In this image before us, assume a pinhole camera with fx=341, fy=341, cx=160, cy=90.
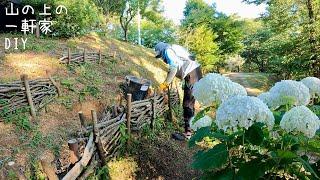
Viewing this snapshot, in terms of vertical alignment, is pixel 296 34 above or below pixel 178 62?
above


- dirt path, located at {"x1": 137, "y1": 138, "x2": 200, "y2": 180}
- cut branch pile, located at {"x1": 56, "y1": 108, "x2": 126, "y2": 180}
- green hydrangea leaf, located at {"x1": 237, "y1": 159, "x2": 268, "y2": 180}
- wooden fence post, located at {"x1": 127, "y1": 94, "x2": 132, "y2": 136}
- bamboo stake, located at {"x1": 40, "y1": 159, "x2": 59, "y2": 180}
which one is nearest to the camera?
green hydrangea leaf, located at {"x1": 237, "y1": 159, "x2": 268, "y2": 180}

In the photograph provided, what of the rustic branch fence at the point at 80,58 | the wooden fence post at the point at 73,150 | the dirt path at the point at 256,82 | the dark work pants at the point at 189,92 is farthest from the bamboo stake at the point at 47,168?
the dirt path at the point at 256,82

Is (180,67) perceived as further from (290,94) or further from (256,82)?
(256,82)

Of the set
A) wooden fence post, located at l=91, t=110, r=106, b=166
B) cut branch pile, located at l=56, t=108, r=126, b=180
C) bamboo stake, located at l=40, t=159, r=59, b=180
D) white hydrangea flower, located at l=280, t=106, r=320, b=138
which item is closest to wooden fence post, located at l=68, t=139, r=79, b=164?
cut branch pile, located at l=56, t=108, r=126, b=180

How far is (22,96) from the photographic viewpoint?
631 cm

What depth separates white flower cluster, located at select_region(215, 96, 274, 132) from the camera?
1582mm

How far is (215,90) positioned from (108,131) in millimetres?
3204

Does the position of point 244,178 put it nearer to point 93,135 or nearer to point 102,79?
point 93,135

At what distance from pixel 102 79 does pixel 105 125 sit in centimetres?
396

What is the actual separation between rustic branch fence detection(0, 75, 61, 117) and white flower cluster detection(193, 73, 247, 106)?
4.73m

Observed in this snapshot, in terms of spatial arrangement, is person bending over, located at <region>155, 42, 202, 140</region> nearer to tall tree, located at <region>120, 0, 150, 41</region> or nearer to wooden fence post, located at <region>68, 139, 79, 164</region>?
wooden fence post, located at <region>68, 139, 79, 164</region>

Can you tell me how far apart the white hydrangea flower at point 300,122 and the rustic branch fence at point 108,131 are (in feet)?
7.66

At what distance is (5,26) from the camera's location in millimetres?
12656

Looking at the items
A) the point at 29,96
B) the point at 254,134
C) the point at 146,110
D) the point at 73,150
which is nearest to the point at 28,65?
the point at 29,96
